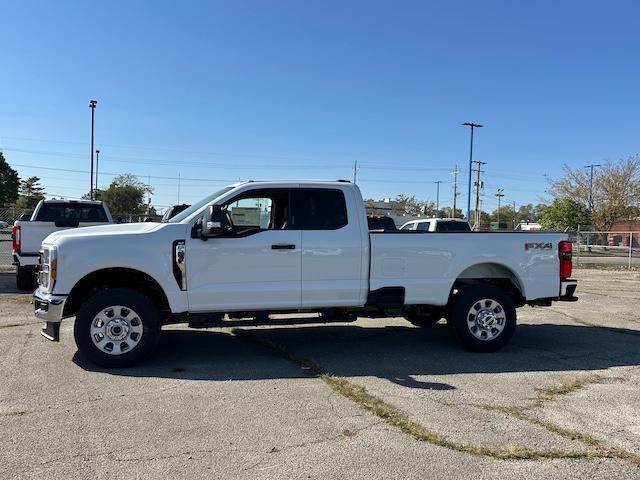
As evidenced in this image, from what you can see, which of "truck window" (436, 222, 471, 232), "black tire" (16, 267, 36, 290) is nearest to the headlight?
"black tire" (16, 267, 36, 290)

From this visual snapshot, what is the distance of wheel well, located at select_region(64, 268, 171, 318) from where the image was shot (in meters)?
6.49

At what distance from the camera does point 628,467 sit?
3906mm

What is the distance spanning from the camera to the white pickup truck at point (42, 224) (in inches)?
447

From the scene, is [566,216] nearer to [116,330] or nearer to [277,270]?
[277,270]

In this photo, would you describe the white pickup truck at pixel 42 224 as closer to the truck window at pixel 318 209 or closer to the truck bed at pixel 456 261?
the truck window at pixel 318 209

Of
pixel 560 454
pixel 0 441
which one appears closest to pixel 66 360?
pixel 0 441

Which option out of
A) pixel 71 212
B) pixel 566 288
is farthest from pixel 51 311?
pixel 71 212

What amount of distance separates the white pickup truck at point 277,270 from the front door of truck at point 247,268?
1 cm

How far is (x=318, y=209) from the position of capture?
6980 mm

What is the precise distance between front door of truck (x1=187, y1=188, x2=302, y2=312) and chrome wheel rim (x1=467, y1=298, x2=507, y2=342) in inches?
90.2

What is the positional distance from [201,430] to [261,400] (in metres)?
0.85

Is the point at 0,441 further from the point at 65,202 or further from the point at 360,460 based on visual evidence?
the point at 65,202

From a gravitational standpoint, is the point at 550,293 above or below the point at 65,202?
below

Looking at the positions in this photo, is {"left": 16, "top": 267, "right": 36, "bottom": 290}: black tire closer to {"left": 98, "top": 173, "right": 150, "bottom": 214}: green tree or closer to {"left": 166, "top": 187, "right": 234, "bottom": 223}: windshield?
{"left": 166, "top": 187, "right": 234, "bottom": 223}: windshield
